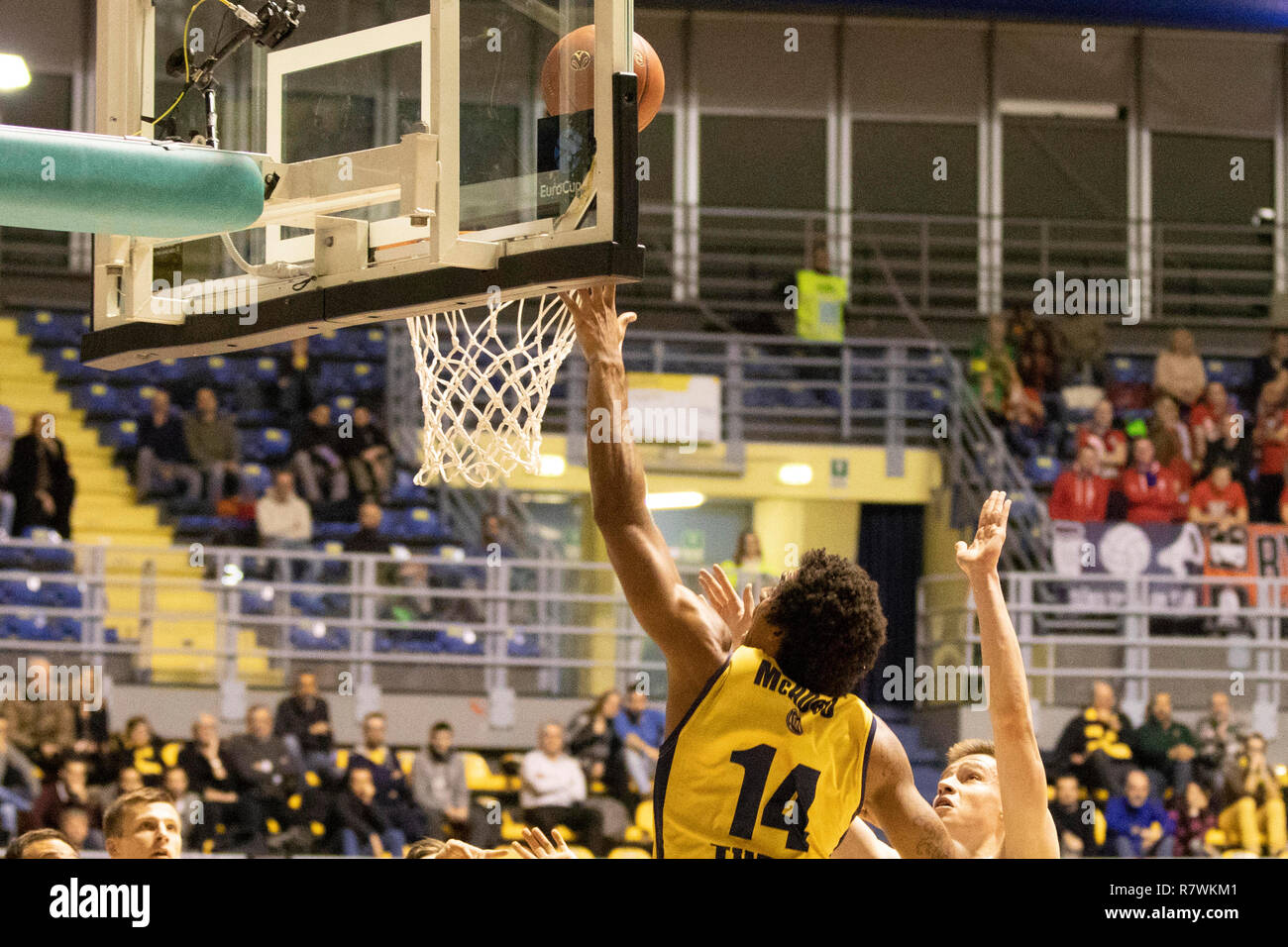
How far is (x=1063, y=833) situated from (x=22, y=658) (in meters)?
5.12

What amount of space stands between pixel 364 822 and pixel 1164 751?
4.01 meters

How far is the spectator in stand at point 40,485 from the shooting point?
8602 millimetres

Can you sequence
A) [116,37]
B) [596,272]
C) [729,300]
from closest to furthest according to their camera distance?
[596,272] → [116,37] → [729,300]

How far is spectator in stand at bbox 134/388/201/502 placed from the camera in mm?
9367

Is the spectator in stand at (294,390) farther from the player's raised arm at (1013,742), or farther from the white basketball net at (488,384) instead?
the player's raised arm at (1013,742)

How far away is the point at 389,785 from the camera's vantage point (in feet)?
25.1

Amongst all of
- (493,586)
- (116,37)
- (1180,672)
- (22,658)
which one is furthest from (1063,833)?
(116,37)

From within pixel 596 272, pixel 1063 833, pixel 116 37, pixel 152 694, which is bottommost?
pixel 1063 833

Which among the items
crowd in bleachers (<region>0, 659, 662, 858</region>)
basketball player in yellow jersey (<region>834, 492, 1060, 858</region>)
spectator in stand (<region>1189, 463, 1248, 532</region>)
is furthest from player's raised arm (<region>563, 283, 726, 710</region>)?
spectator in stand (<region>1189, 463, 1248, 532</region>)

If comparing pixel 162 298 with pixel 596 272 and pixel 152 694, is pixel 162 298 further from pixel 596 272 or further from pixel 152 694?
pixel 152 694

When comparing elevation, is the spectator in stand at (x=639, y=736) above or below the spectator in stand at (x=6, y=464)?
below

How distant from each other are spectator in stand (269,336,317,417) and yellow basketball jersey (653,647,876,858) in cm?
761

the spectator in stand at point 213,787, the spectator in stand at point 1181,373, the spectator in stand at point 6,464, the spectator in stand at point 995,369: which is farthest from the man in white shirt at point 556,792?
the spectator in stand at point 1181,373
